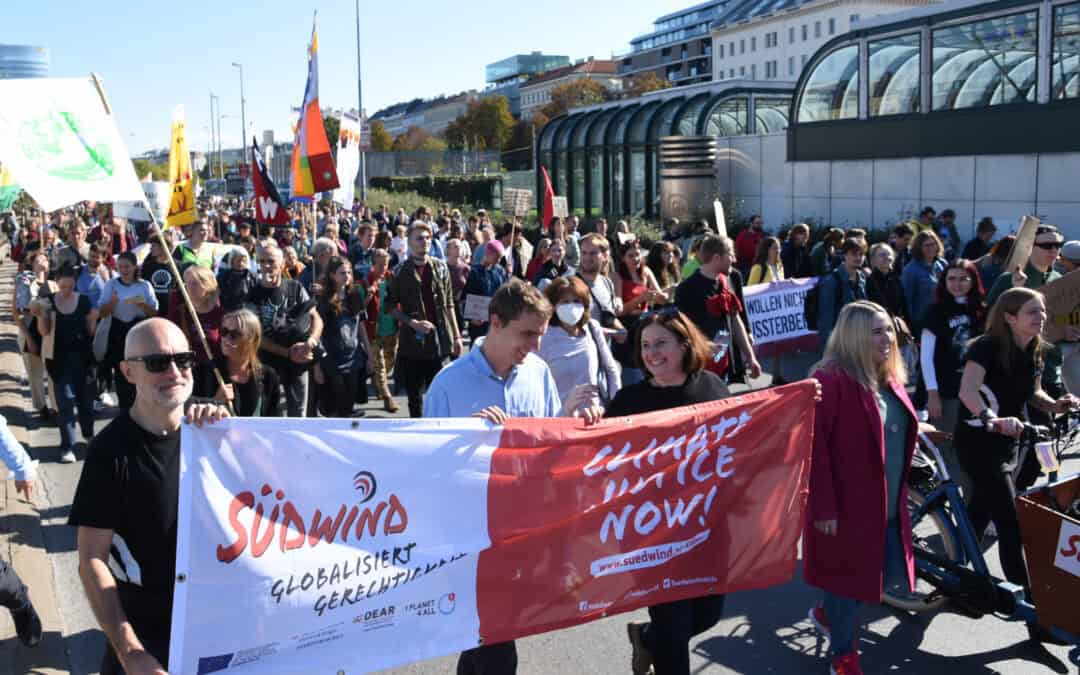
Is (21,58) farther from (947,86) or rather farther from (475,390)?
(475,390)

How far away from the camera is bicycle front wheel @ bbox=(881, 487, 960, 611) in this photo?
5.12m

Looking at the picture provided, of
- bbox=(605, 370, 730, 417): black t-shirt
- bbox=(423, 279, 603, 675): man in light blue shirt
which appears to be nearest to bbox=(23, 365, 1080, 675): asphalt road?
bbox=(423, 279, 603, 675): man in light blue shirt

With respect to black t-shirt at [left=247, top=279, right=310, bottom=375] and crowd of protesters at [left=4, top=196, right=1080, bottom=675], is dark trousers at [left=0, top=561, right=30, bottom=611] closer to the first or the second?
crowd of protesters at [left=4, top=196, right=1080, bottom=675]

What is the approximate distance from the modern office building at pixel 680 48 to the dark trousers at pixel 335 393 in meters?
116

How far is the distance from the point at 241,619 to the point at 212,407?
686 mm

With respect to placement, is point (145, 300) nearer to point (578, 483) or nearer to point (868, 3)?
point (578, 483)

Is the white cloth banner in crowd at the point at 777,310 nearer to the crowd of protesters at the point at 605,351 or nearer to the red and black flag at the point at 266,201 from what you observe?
the crowd of protesters at the point at 605,351

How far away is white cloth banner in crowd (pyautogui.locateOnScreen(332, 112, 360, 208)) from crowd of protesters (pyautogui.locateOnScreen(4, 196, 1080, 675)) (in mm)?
2026

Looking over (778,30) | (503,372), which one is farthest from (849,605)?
(778,30)

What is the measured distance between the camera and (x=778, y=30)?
10088 centimetres

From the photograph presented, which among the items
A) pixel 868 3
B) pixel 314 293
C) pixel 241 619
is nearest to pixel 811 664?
pixel 241 619

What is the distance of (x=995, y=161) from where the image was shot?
2056cm

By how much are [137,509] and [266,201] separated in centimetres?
1332

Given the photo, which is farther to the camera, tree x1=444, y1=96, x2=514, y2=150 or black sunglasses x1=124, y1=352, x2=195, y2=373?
tree x1=444, y1=96, x2=514, y2=150
